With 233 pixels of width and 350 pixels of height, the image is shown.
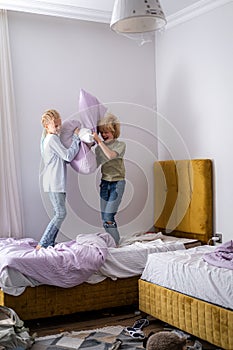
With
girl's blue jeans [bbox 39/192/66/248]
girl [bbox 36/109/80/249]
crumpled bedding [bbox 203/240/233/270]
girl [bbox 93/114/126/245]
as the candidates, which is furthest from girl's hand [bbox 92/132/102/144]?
crumpled bedding [bbox 203/240/233/270]

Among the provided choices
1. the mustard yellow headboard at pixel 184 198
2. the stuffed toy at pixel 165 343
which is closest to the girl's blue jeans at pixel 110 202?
the mustard yellow headboard at pixel 184 198

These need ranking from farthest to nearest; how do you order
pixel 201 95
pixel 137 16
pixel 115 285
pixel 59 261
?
pixel 201 95
pixel 115 285
pixel 59 261
pixel 137 16

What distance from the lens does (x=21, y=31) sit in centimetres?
435

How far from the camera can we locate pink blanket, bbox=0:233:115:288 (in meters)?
3.31

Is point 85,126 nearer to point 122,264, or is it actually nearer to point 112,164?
point 112,164

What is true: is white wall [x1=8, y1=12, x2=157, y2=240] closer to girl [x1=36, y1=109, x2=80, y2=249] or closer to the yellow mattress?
girl [x1=36, y1=109, x2=80, y2=249]

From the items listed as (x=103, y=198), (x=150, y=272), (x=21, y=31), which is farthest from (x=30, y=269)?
(x=21, y=31)

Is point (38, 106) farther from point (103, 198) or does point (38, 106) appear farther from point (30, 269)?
point (30, 269)

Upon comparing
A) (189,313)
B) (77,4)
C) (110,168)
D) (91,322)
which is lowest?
(91,322)

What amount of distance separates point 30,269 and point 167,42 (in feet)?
A: 8.81

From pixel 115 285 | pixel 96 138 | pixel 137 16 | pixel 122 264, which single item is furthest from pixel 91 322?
pixel 137 16

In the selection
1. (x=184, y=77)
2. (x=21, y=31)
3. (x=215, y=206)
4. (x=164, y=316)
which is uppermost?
(x=21, y=31)

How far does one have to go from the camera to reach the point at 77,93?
15.1 feet

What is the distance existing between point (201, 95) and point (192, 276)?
1.97 meters
